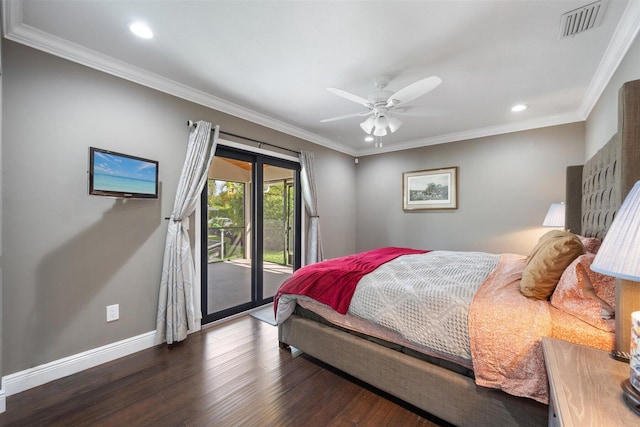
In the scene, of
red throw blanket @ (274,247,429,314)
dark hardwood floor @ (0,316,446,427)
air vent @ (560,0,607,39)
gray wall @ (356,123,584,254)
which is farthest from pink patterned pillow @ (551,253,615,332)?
gray wall @ (356,123,584,254)

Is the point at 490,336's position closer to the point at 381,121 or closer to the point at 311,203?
the point at 381,121

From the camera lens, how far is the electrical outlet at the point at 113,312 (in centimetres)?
234

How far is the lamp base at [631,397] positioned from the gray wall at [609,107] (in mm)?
2011

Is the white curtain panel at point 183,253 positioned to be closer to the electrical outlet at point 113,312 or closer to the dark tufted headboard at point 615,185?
the electrical outlet at point 113,312

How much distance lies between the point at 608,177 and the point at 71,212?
404 centimetres

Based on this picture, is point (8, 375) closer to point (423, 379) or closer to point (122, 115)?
point (122, 115)

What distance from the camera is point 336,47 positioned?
2.08m

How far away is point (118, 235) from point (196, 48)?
1747mm

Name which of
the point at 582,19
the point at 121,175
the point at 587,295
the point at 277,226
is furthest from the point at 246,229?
the point at 582,19

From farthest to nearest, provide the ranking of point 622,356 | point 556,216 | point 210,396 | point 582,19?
point 556,216
point 210,396
point 582,19
point 622,356

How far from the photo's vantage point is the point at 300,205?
4.29 m

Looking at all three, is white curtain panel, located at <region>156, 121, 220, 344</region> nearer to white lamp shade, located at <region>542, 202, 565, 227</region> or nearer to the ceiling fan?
the ceiling fan

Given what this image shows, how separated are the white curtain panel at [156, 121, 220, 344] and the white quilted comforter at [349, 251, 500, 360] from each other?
1774mm

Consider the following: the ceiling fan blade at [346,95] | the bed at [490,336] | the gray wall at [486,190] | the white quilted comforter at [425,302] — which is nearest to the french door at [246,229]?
the bed at [490,336]
